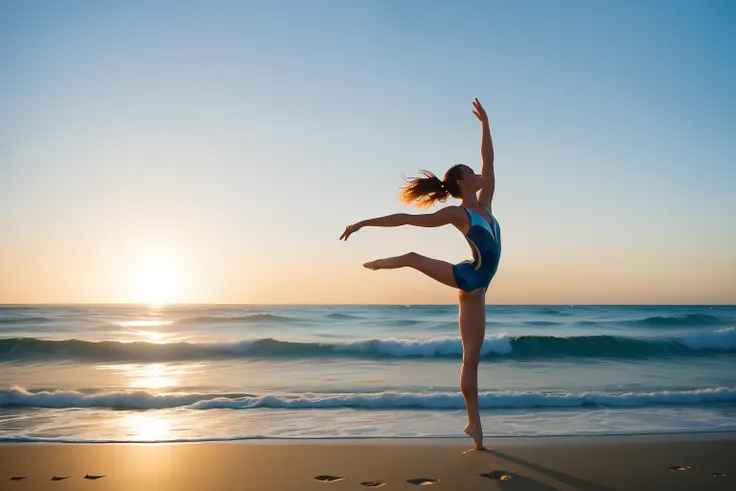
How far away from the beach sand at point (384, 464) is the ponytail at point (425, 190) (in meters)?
2.10

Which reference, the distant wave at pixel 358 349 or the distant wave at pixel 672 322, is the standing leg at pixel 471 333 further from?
the distant wave at pixel 672 322

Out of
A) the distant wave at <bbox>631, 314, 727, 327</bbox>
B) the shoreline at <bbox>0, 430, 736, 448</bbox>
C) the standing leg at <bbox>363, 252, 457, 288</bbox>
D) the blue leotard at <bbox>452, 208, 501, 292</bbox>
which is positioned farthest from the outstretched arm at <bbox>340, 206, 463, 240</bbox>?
the distant wave at <bbox>631, 314, 727, 327</bbox>

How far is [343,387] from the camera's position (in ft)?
34.0

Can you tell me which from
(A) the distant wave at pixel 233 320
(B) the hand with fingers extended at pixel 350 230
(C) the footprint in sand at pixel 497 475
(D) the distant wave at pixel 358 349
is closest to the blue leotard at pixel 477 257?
(B) the hand with fingers extended at pixel 350 230

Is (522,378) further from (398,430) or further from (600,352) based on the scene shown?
(600,352)

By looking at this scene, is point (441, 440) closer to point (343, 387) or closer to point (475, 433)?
point (475, 433)

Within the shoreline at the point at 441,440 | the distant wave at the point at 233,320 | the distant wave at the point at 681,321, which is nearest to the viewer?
the shoreline at the point at 441,440

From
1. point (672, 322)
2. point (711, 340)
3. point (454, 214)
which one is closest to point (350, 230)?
point (454, 214)

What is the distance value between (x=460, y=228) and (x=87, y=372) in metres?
10.3

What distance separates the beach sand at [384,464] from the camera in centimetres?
442

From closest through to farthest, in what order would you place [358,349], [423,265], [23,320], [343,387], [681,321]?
[423,265] < [343,387] < [358,349] < [23,320] < [681,321]

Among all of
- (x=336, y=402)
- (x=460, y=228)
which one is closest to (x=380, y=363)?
(x=336, y=402)

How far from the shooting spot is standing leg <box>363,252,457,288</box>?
4.62 m

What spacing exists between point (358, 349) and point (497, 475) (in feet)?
44.1
